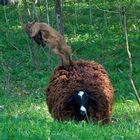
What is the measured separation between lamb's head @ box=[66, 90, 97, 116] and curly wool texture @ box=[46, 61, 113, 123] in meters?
0.07

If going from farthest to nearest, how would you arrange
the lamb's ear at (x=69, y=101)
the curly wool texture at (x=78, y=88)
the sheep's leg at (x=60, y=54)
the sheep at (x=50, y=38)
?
the curly wool texture at (x=78, y=88)
the lamb's ear at (x=69, y=101)
the sheep's leg at (x=60, y=54)
the sheep at (x=50, y=38)

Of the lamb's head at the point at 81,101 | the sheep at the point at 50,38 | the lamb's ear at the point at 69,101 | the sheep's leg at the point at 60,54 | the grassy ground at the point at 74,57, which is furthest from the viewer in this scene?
the grassy ground at the point at 74,57

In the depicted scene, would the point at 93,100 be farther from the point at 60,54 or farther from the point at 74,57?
the point at 74,57

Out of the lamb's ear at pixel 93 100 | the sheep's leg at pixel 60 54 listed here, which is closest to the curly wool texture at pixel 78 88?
the lamb's ear at pixel 93 100

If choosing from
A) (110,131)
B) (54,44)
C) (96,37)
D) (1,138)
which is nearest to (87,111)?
(54,44)

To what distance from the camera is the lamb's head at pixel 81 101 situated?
32.0 feet

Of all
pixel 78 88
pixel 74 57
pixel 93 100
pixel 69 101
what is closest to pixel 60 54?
pixel 78 88

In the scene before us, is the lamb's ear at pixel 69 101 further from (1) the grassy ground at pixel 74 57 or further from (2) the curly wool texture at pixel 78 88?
(1) the grassy ground at pixel 74 57

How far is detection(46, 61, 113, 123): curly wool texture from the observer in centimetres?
1005

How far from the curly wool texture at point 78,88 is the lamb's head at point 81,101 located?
0.07 meters

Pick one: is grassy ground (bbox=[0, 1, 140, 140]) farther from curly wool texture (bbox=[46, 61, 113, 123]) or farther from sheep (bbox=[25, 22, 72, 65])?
sheep (bbox=[25, 22, 72, 65])

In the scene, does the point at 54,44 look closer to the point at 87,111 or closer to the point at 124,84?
the point at 87,111

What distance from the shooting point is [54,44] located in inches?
371

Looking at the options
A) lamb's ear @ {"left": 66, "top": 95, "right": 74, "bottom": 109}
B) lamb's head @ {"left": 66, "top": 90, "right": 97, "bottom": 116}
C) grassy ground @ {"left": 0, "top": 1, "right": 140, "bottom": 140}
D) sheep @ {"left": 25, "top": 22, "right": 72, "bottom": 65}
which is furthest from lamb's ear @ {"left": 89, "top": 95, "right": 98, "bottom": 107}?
sheep @ {"left": 25, "top": 22, "right": 72, "bottom": 65}
